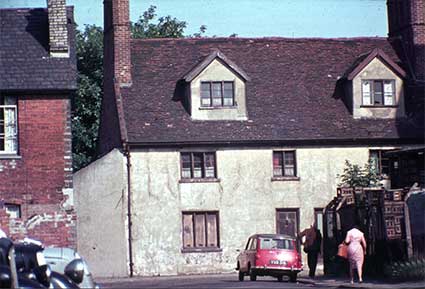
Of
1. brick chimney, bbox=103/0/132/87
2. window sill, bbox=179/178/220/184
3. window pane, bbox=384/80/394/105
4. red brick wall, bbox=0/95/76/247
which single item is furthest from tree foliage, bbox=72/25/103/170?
red brick wall, bbox=0/95/76/247

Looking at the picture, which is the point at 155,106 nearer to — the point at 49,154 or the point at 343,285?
the point at 49,154

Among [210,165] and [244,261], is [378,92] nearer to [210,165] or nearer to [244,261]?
[210,165]

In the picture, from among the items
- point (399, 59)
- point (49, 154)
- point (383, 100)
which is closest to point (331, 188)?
point (383, 100)

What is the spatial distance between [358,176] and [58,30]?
46.4ft

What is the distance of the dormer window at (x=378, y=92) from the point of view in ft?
154

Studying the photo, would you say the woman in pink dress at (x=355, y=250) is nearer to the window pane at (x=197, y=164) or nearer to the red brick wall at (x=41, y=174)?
the red brick wall at (x=41, y=174)

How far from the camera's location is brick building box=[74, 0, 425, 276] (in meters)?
43.9

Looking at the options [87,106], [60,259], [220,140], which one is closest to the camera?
[60,259]

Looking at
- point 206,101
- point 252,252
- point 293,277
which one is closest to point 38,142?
point 252,252

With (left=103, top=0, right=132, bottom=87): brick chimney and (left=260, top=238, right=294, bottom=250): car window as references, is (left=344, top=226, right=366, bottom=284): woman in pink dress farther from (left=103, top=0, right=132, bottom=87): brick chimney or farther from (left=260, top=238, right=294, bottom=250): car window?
(left=103, top=0, right=132, bottom=87): brick chimney

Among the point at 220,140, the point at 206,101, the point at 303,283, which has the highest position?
the point at 206,101

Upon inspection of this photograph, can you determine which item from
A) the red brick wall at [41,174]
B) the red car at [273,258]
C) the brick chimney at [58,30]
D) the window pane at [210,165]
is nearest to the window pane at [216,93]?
the window pane at [210,165]

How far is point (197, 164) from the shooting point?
4503cm

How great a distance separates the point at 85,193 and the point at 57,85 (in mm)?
7616
